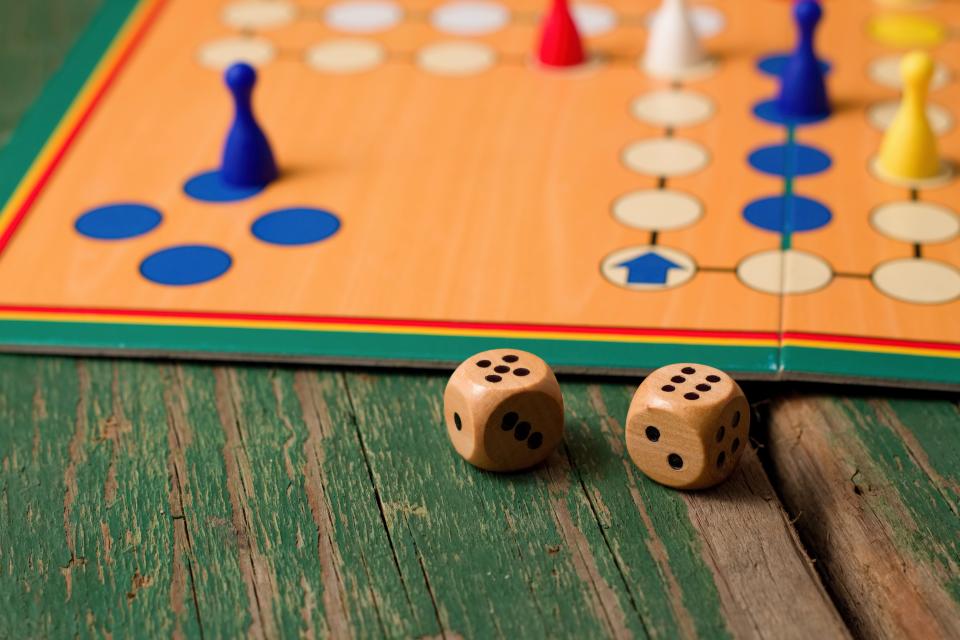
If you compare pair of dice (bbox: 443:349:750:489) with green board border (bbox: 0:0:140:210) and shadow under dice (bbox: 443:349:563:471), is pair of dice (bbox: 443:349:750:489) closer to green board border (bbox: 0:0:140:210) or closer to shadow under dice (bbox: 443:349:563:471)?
shadow under dice (bbox: 443:349:563:471)

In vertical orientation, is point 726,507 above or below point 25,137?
below

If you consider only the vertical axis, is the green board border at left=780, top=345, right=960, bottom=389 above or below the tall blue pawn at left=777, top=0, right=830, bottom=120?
below

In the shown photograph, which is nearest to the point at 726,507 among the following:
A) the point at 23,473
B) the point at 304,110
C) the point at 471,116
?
the point at 23,473

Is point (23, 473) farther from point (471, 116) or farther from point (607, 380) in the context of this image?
point (471, 116)

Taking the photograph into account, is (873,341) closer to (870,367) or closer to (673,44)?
(870,367)

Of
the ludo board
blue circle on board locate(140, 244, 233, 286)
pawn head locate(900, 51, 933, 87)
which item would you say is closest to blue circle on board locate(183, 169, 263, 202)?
the ludo board

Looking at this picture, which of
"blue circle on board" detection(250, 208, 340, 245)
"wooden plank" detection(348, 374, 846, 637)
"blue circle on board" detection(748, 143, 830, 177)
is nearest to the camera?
"wooden plank" detection(348, 374, 846, 637)

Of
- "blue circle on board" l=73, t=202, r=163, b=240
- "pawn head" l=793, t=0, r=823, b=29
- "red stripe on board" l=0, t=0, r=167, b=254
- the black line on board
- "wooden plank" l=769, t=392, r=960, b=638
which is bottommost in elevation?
"wooden plank" l=769, t=392, r=960, b=638

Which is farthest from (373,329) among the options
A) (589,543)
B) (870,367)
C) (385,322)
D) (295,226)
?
(870,367)
